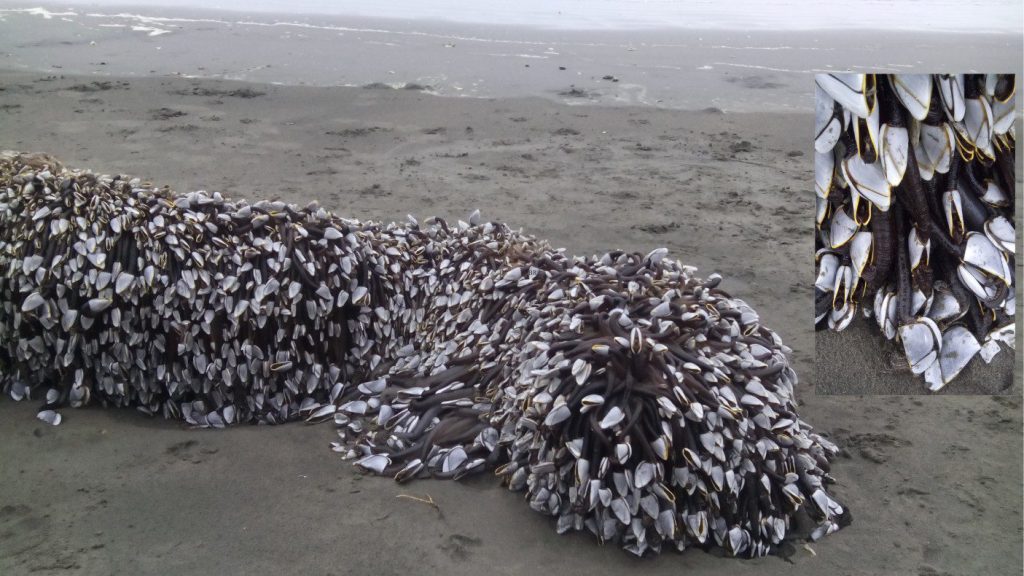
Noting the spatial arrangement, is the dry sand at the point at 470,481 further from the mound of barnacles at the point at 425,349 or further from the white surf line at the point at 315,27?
the white surf line at the point at 315,27

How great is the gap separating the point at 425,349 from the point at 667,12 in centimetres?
1484

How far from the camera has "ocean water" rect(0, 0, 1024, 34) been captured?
608 inches

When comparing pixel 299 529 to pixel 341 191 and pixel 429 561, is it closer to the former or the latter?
pixel 429 561

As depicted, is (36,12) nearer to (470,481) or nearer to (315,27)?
(315,27)

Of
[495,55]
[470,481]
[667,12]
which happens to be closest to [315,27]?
[495,55]

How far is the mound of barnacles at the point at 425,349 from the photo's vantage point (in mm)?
2990

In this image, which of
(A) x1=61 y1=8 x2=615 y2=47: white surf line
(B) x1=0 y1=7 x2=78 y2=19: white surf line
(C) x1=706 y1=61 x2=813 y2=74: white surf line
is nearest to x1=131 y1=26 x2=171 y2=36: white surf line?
(A) x1=61 y1=8 x2=615 y2=47: white surf line

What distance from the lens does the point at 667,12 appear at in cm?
1730

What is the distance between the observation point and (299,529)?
3.26 meters

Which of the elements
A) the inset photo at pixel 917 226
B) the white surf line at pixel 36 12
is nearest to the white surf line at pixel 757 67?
the inset photo at pixel 917 226

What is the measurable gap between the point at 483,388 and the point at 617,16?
47.0 ft

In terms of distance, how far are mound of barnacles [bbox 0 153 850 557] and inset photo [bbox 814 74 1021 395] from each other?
45cm

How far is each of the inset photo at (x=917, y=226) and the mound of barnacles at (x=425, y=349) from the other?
1.49 ft

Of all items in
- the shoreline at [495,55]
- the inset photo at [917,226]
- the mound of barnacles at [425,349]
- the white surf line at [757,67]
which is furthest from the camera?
the white surf line at [757,67]
